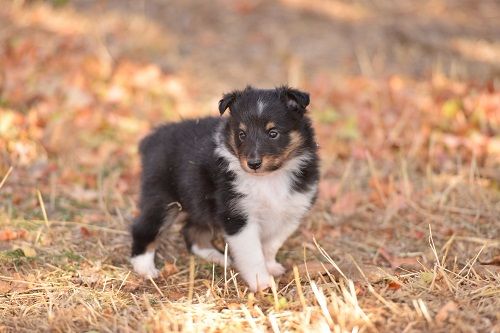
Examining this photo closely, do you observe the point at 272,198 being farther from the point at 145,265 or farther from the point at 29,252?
the point at 29,252

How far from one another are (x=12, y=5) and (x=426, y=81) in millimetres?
6490

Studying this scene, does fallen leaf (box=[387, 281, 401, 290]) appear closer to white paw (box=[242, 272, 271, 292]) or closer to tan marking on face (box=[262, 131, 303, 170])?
white paw (box=[242, 272, 271, 292])

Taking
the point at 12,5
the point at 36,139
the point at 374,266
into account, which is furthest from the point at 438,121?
the point at 12,5

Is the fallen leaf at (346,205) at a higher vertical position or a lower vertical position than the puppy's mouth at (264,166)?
lower

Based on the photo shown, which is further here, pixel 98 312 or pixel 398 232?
pixel 398 232

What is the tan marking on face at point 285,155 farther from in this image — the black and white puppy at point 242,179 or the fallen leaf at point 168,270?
the fallen leaf at point 168,270

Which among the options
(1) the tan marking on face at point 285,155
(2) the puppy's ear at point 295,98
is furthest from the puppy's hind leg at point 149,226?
(2) the puppy's ear at point 295,98

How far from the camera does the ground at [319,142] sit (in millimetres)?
4219

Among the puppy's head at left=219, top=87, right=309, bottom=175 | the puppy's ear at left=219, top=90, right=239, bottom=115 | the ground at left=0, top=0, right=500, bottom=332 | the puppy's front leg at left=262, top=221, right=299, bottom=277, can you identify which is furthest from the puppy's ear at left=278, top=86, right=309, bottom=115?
the ground at left=0, top=0, right=500, bottom=332

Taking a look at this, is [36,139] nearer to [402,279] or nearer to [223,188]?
[223,188]

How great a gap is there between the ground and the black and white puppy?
31 cm

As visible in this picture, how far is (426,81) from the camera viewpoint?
9.55 metres

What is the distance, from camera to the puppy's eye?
479cm

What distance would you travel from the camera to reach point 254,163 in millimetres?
4559
